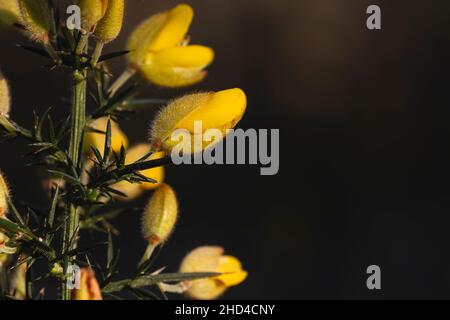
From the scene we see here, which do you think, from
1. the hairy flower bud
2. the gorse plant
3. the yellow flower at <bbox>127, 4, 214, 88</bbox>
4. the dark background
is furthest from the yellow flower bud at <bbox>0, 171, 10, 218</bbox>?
the dark background

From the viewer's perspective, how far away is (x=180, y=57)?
1.15 m

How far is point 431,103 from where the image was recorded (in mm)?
3869

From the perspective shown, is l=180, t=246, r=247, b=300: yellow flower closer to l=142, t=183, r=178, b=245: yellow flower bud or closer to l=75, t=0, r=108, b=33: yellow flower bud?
l=142, t=183, r=178, b=245: yellow flower bud

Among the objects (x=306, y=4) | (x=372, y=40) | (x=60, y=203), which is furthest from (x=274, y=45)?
(x=60, y=203)

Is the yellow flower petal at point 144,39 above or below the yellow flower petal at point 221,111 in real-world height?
above

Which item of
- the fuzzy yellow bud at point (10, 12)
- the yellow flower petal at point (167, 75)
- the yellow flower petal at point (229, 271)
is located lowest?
the yellow flower petal at point (229, 271)

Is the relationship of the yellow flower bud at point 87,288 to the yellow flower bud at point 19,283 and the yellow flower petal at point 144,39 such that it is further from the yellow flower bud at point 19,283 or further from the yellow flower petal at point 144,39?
the yellow flower petal at point 144,39

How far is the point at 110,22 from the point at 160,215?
11.9 inches

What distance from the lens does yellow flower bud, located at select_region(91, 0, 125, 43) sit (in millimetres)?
948

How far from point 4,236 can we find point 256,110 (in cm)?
295

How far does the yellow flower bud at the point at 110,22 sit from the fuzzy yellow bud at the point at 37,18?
2.8 inches

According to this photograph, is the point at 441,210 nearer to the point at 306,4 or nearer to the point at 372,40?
the point at 372,40

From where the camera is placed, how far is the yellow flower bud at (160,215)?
110 cm

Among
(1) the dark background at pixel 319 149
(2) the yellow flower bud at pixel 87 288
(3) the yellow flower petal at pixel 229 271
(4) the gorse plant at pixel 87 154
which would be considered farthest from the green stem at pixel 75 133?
(1) the dark background at pixel 319 149
